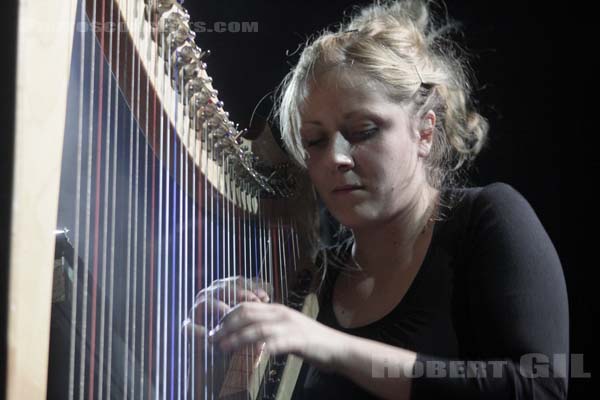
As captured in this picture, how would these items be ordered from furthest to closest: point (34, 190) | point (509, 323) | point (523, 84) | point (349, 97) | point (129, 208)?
1. point (523, 84)
2. point (349, 97)
3. point (509, 323)
4. point (129, 208)
5. point (34, 190)

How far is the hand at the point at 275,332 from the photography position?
589 millimetres

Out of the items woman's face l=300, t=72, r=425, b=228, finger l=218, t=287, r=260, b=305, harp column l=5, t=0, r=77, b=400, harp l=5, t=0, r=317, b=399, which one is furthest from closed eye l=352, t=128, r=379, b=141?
harp column l=5, t=0, r=77, b=400

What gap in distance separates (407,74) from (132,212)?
376mm

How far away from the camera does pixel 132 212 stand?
2.08ft

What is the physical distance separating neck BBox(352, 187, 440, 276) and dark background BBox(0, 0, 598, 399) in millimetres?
159

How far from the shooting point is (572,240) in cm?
93

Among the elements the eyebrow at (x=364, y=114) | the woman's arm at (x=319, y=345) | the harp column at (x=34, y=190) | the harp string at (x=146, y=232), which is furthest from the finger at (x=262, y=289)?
the harp column at (x=34, y=190)

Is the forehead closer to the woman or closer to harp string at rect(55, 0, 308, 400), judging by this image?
the woman

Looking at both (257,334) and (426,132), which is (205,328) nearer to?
(257,334)

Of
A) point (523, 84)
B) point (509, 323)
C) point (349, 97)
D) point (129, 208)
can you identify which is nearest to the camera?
A: point (129, 208)

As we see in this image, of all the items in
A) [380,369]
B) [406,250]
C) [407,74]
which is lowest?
[380,369]

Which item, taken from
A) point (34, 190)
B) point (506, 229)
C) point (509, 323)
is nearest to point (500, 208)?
point (506, 229)

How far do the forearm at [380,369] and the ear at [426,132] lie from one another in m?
0.27

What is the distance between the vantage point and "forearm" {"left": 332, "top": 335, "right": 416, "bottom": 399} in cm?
65
